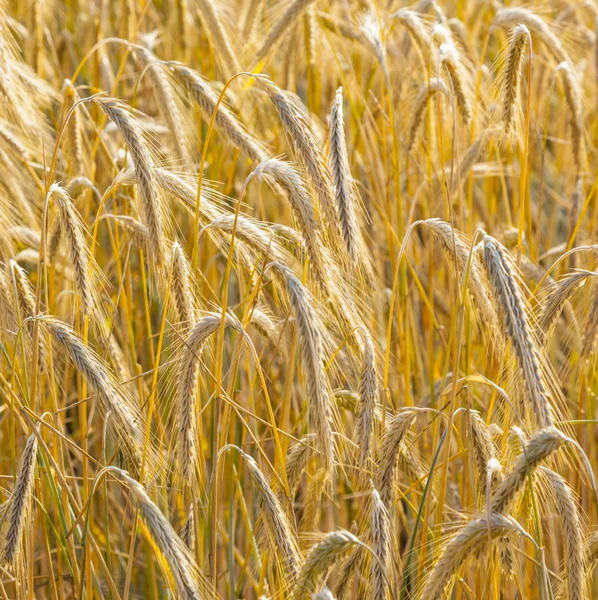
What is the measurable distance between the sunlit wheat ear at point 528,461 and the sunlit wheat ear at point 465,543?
0.03m

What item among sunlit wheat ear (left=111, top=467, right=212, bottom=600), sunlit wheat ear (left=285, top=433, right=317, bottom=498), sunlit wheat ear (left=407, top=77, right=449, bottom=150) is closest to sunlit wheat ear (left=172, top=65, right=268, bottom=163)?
sunlit wheat ear (left=407, top=77, right=449, bottom=150)

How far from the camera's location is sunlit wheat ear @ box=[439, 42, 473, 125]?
6.27ft

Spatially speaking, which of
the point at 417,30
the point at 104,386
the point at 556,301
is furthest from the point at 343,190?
the point at 417,30

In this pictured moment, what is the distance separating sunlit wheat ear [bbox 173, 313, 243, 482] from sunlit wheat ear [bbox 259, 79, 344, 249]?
270 millimetres

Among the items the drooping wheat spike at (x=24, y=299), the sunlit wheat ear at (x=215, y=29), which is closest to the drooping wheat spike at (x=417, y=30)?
the sunlit wheat ear at (x=215, y=29)

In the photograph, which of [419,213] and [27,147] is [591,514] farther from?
[27,147]

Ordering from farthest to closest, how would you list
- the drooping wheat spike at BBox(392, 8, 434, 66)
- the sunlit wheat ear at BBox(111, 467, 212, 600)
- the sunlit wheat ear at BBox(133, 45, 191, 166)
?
the drooping wheat spike at BBox(392, 8, 434, 66)
the sunlit wheat ear at BBox(133, 45, 191, 166)
the sunlit wheat ear at BBox(111, 467, 212, 600)

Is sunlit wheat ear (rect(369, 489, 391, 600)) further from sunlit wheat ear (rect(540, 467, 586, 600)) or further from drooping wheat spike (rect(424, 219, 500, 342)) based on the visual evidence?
drooping wheat spike (rect(424, 219, 500, 342))

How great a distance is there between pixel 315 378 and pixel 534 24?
1.65 m

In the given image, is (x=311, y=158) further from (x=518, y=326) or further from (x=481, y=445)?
(x=481, y=445)

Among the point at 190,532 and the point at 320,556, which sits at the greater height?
the point at 320,556

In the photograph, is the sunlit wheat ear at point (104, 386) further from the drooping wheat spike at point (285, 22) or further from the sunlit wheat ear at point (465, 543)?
the drooping wheat spike at point (285, 22)

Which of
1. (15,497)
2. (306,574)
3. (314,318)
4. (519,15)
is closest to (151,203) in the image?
(314,318)

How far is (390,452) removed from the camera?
1.45m
